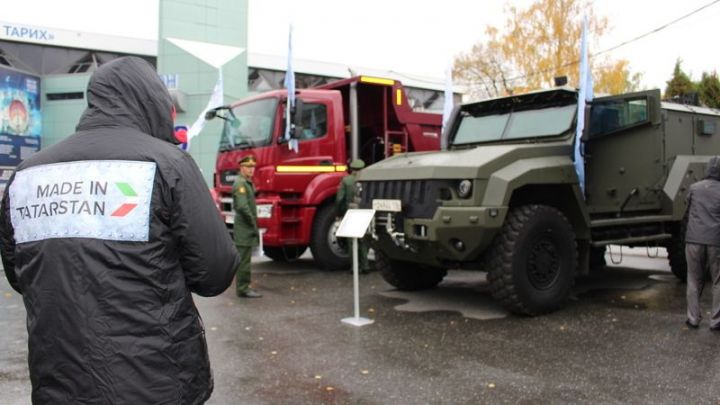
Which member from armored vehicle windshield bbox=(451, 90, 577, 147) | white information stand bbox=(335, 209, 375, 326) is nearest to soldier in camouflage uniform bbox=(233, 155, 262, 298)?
white information stand bbox=(335, 209, 375, 326)

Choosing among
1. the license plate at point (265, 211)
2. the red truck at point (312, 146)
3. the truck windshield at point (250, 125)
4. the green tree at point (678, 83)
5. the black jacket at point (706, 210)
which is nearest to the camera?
the black jacket at point (706, 210)

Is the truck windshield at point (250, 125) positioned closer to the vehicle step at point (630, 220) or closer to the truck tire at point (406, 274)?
the truck tire at point (406, 274)

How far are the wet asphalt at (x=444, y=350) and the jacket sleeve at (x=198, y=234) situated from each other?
2.13m

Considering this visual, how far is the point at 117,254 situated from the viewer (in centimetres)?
183

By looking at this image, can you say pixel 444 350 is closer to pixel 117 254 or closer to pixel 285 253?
pixel 117 254

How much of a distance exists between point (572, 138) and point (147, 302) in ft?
18.8

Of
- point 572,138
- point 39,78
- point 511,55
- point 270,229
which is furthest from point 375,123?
point 39,78

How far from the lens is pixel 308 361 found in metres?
4.77

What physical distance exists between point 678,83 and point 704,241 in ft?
48.9

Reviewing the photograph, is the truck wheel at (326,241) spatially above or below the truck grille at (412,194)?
below

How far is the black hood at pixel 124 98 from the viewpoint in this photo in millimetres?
1991

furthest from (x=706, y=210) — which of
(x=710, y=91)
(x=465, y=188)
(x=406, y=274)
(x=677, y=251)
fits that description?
(x=710, y=91)

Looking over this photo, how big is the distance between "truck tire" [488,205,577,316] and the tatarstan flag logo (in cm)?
452

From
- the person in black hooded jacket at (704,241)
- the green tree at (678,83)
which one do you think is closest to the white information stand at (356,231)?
the person in black hooded jacket at (704,241)
